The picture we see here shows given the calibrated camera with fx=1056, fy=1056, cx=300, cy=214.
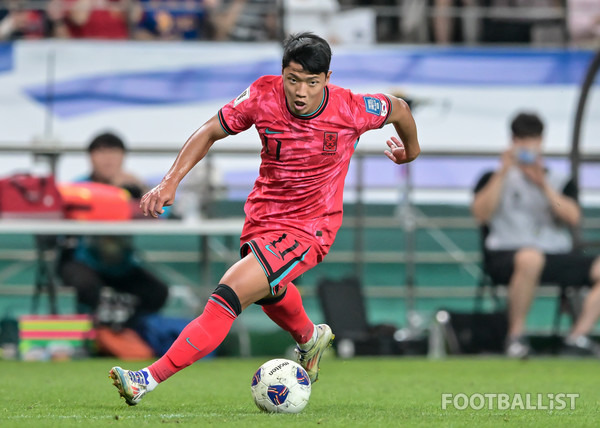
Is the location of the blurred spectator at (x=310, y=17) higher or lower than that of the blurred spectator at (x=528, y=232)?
higher

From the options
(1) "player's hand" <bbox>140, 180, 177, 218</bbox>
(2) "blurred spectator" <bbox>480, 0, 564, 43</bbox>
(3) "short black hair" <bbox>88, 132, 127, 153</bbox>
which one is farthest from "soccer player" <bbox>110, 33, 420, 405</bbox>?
(2) "blurred spectator" <bbox>480, 0, 564, 43</bbox>

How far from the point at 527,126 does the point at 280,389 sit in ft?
18.5

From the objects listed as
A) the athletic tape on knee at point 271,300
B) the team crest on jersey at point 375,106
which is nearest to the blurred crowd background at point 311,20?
the team crest on jersey at point 375,106

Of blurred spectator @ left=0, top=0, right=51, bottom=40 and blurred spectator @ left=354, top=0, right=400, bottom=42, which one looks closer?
blurred spectator @ left=0, top=0, right=51, bottom=40

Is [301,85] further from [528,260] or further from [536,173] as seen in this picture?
[536,173]

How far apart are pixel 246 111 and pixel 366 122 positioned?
676mm

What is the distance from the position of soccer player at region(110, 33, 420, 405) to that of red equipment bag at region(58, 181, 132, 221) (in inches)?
164

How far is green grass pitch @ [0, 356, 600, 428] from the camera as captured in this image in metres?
4.75

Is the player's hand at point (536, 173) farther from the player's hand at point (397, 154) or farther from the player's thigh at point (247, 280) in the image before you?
the player's thigh at point (247, 280)

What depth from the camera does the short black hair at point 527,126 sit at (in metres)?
10.0

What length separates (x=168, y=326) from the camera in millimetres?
9562

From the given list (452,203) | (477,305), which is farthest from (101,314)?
(452,203)

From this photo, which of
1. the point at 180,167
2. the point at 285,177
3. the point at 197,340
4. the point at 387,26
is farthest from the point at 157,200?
the point at 387,26

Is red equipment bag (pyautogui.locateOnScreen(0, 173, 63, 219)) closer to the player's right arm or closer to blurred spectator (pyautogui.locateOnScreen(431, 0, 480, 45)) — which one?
the player's right arm
